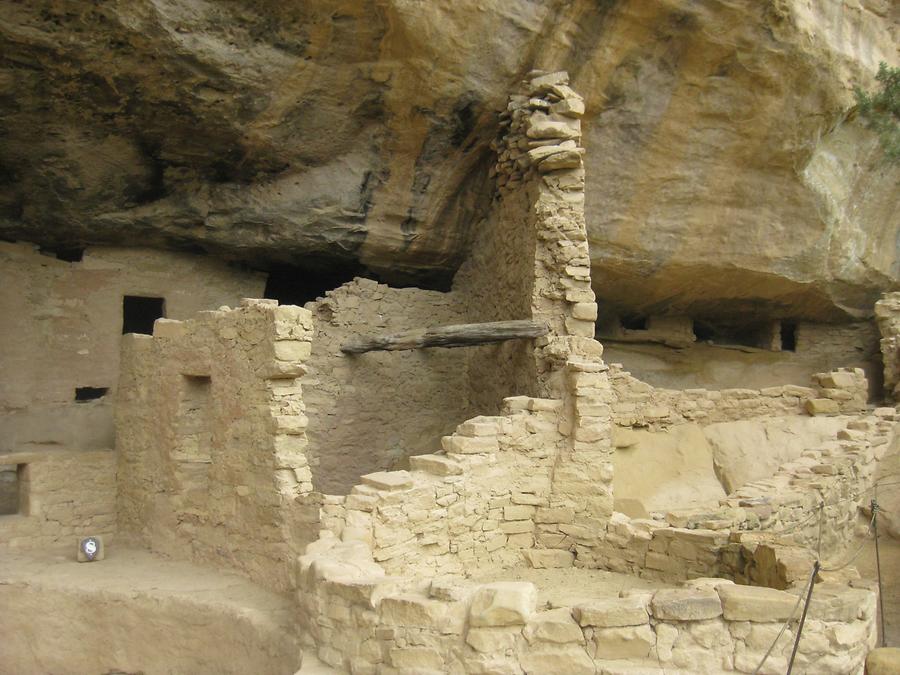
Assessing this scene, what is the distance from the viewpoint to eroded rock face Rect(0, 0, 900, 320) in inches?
263

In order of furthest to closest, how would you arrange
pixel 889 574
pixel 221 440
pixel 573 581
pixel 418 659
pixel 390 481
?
1. pixel 889 574
2. pixel 221 440
3. pixel 573 581
4. pixel 390 481
5. pixel 418 659

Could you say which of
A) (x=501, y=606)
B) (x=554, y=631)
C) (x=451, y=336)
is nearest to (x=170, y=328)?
(x=451, y=336)

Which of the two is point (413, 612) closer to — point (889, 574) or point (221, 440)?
point (221, 440)

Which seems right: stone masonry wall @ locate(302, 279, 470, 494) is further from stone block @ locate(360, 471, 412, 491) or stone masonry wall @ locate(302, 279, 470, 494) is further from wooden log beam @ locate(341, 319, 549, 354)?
stone block @ locate(360, 471, 412, 491)

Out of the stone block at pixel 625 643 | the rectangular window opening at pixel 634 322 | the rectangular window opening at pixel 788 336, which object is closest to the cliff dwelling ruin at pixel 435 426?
the stone block at pixel 625 643

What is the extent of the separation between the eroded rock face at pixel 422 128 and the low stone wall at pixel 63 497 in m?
2.38

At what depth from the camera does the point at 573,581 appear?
5.54 metres

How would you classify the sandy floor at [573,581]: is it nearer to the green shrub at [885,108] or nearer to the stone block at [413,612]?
the stone block at [413,612]

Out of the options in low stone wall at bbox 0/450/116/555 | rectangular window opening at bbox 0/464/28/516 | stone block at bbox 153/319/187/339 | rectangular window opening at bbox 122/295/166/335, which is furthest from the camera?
rectangular window opening at bbox 122/295/166/335

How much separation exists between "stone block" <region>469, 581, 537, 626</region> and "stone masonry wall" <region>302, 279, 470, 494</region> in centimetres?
408

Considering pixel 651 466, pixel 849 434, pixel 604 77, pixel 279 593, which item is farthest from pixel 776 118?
pixel 279 593

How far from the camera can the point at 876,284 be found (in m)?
10.6

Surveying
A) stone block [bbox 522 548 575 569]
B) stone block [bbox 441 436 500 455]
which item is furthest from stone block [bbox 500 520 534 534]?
stone block [bbox 441 436 500 455]

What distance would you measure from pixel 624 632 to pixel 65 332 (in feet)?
22.6
